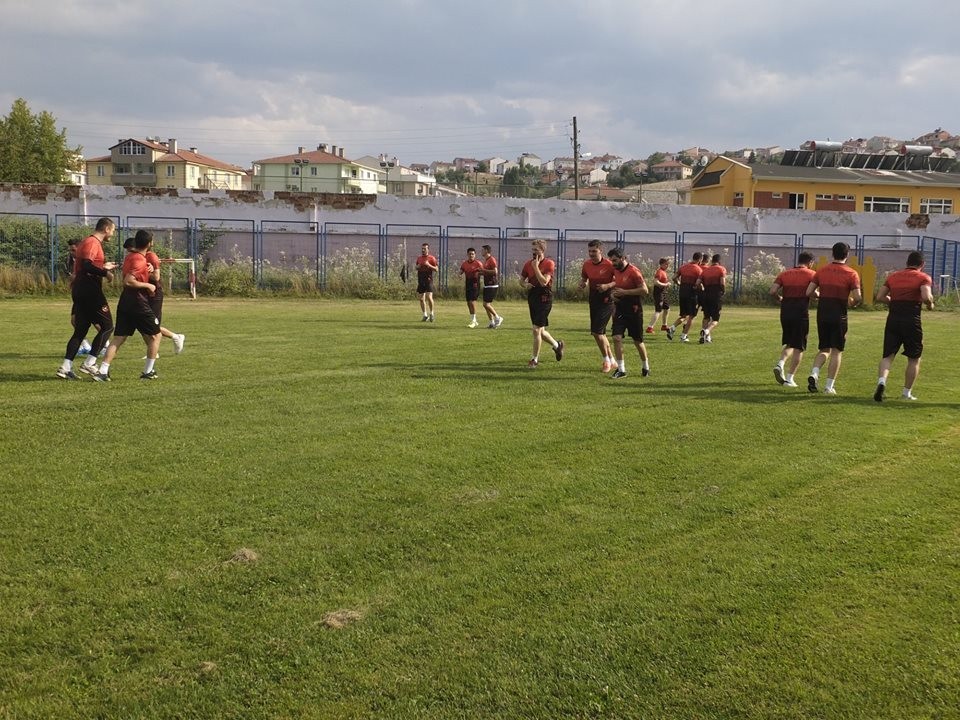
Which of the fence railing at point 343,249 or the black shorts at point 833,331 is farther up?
the fence railing at point 343,249

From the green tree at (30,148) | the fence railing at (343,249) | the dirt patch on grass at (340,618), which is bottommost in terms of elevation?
the dirt patch on grass at (340,618)

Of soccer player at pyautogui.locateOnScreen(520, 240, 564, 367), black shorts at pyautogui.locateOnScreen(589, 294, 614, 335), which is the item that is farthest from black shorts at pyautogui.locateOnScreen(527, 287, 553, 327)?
black shorts at pyautogui.locateOnScreen(589, 294, 614, 335)

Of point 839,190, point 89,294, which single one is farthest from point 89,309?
point 839,190

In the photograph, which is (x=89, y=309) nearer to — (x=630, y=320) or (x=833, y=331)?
(x=630, y=320)

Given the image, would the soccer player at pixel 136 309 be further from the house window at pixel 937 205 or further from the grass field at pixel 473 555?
the house window at pixel 937 205

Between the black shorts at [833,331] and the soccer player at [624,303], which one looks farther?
the soccer player at [624,303]

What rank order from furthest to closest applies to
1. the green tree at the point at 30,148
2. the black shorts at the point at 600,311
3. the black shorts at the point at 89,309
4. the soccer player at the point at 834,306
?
the green tree at the point at 30,148 < the black shorts at the point at 600,311 < the black shorts at the point at 89,309 < the soccer player at the point at 834,306

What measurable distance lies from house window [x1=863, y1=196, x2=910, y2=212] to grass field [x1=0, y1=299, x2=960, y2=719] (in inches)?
1955

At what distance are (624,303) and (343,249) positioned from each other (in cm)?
2370

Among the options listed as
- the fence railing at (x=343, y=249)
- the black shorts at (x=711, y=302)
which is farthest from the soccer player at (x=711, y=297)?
the fence railing at (x=343, y=249)

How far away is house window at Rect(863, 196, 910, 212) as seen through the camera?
55125 mm

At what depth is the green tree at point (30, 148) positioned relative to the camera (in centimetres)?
6812

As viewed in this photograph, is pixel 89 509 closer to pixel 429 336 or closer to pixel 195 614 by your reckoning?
pixel 195 614

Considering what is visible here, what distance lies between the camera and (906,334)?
34.3 feet
